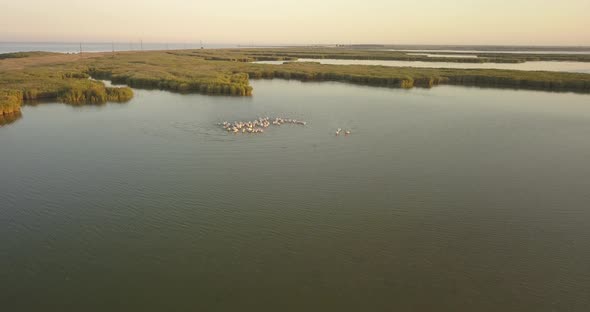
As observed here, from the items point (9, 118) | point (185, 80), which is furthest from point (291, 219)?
point (185, 80)

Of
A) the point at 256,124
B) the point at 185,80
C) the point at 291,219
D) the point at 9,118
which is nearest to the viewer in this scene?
the point at 291,219

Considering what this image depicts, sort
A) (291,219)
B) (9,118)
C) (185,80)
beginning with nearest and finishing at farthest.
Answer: (291,219)
(9,118)
(185,80)

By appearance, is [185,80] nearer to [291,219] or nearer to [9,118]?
[9,118]

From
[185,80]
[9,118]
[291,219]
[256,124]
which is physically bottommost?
[291,219]

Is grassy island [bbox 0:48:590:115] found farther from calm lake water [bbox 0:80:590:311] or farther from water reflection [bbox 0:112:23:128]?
calm lake water [bbox 0:80:590:311]

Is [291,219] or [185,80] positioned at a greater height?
[185,80]

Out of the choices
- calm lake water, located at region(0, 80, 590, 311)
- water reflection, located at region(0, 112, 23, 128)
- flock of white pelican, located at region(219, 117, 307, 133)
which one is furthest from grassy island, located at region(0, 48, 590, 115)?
flock of white pelican, located at region(219, 117, 307, 133)

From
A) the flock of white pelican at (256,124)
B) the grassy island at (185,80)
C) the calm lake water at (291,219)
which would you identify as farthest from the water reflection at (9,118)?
the flock of white pelican at (256,124)

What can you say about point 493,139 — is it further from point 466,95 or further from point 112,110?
point 112,110
